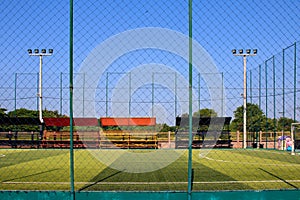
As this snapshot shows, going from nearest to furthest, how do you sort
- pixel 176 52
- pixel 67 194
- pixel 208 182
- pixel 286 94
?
pixel 67 194 < pixel 176 52 < pixel 208 182 < pixel 286 94

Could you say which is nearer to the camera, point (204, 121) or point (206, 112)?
point (206, 112)

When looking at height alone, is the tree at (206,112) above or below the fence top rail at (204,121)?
above

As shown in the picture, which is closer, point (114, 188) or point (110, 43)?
point (110, 43)

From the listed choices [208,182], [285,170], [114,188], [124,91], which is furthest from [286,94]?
[114,188]

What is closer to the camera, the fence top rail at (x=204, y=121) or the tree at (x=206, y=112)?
the tree at (x=206, y=112)

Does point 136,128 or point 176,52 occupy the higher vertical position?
point 176,52

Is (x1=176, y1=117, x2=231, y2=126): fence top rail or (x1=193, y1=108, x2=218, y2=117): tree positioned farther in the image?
(x1=176, y1=117, x2=231, y2=126): fence top rail

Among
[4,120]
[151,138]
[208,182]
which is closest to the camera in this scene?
[208,182]

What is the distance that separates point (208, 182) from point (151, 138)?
19822 millimetres

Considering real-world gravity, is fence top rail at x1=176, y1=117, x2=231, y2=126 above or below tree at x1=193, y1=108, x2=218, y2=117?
below

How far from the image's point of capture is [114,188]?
8.00 meters

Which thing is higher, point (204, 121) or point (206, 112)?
point (206, 112)

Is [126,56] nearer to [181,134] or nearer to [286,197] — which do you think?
[286,197]

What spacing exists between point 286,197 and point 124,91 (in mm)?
7922
